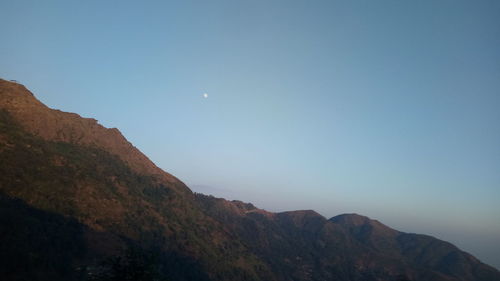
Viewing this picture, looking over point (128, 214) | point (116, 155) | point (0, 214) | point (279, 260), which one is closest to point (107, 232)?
→ point (128, 214)

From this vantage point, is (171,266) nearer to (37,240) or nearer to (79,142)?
(37,240)

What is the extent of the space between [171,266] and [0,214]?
190 ft

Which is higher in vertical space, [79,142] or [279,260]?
[79,142]

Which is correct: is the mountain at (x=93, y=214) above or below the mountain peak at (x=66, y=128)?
below

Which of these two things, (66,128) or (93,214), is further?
(66,128)

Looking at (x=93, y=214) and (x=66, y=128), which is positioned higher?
(x=66, y=128)

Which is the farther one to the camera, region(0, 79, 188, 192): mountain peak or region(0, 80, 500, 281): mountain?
region(0, 79, 188, 192): mountain peak

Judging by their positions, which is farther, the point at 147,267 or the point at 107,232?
the point at 107,232

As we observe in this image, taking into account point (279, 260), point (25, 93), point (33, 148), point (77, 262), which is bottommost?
point (279, 260)

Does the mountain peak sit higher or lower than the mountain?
higher

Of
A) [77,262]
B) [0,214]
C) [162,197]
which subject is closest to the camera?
[0,214]

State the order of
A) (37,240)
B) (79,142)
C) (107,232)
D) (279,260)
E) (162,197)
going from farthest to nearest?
(279,260) → (162,197) → (79,142) → (107,232) → (37,240)

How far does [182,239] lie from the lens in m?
134

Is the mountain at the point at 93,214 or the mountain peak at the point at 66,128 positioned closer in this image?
the mountain at the point at 93,214
